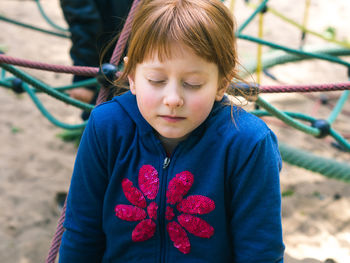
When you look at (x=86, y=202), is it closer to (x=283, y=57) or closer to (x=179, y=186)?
(x=179, y=186)

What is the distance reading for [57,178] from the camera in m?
2.19

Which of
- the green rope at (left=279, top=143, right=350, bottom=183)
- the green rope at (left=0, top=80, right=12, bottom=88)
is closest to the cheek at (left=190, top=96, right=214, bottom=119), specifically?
the green rope at (left=0, top=80, right=12, bottom=88)

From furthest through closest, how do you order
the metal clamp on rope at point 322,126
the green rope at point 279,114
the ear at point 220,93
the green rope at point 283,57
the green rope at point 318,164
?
the green rope at point 283,57 → the green rope at point 318,164 → the metal clamp on rope at point 322,126 → the green rope at point 279,114 → the ear at point 220,93

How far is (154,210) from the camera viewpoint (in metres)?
0.94

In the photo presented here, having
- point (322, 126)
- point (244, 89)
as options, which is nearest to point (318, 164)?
point (322, 126)

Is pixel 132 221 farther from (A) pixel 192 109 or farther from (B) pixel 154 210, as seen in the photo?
(A) pixel 192 109

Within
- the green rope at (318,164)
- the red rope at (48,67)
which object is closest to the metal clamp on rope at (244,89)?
the red rope at (48,67)

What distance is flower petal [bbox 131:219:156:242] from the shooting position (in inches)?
37.4

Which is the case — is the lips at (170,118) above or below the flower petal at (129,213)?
above

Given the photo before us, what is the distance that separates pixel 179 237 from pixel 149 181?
0.14 metres

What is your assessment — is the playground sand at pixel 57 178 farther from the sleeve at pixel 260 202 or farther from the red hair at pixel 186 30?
the red hair at pixel 186 30

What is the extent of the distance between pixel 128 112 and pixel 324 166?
140cm

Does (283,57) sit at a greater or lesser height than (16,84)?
greater

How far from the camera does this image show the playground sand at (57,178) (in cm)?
179
